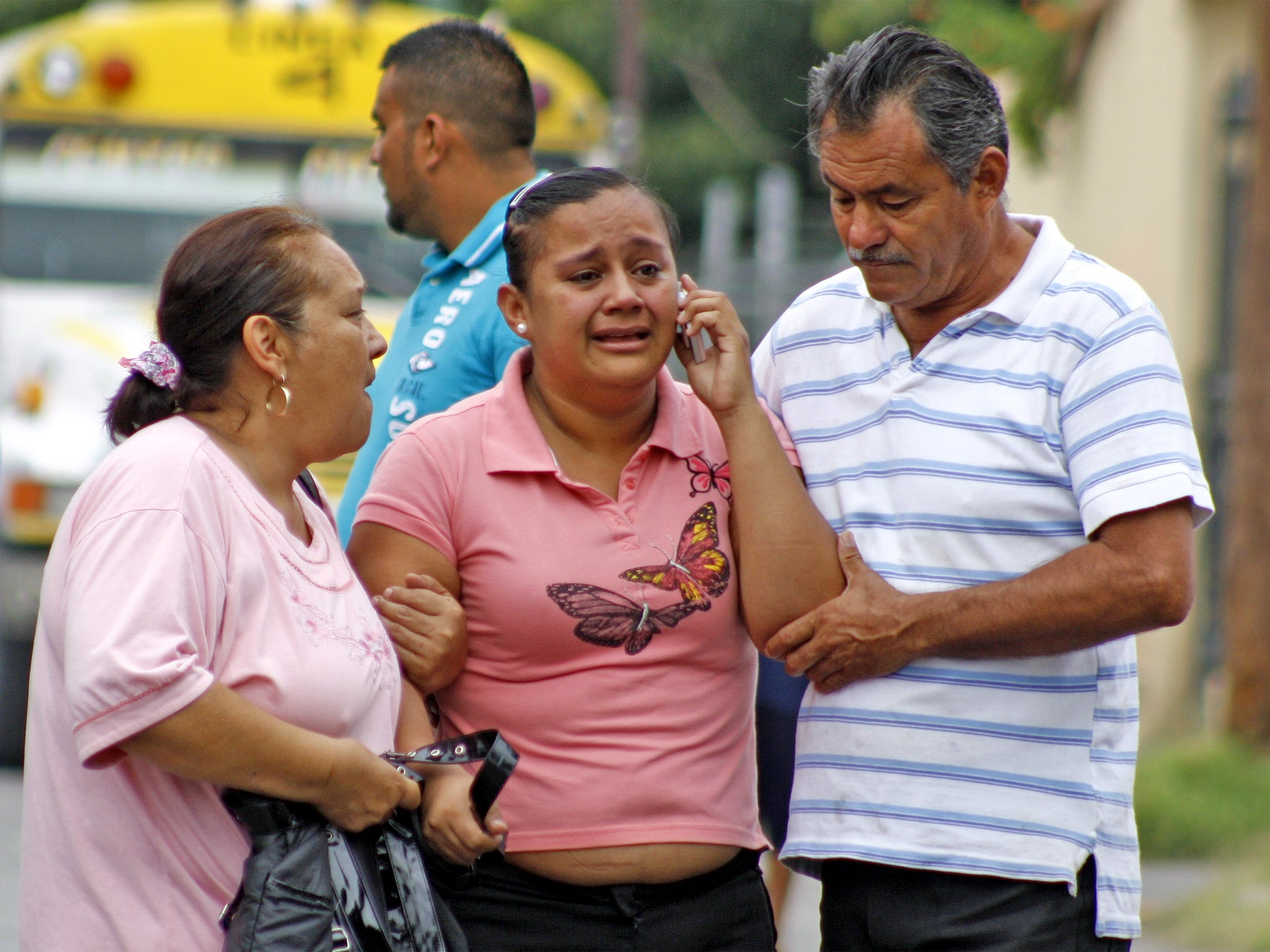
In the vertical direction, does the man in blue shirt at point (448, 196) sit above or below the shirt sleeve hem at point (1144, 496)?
above

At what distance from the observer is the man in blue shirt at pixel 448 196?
3.06 metres

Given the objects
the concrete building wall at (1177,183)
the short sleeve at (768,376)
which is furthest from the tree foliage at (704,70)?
the short sleeve at (768,376)

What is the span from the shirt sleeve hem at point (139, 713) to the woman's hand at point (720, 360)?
912mm

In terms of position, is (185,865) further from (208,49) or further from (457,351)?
(208,49)

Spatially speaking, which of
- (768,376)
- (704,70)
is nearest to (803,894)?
(768,376)

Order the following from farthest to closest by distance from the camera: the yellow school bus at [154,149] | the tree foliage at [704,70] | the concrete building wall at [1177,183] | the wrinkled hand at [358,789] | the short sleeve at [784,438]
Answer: the tree foliage at [704,70], the concrete building wall at [1177,183], the yellow school bus at [154,149], the short sleeve at [784,438], the wrinkled hand at [358,789]

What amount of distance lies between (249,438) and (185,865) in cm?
58

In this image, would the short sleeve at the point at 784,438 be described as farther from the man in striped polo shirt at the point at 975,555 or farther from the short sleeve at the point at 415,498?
the short sleeve at the point at 415,498

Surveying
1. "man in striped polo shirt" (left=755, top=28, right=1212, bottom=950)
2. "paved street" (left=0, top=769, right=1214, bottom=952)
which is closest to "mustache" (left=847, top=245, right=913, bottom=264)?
"man in striped polo shirt" (left=755, top=28, right=1212, bottom=950)

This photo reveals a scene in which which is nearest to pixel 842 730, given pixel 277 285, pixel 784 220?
pixel 277 285

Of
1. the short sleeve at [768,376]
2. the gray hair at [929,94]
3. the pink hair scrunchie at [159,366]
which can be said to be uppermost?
the gray hair at [929,94]

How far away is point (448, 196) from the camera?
3361 millimetres

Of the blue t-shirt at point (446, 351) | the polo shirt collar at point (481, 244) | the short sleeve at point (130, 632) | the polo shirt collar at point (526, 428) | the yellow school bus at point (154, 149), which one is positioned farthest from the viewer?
the yellow school bus at point (154, 149)

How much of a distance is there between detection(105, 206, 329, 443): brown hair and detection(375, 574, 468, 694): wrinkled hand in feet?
1.32
